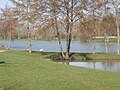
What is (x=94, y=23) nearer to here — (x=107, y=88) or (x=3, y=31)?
(x=3, y=31)

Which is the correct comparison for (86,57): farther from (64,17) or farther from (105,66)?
(105,66)

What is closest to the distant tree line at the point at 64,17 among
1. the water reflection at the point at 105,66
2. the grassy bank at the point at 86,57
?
the grassy bank at the point at 86,57

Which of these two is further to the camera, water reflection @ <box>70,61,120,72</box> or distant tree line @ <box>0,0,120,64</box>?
distant tree line @ <box>0,0,120,64</box>

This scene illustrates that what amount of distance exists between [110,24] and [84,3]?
5.81 m

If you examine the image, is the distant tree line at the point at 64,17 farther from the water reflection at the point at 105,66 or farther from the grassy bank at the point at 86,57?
the water reflection at the point at 105,66

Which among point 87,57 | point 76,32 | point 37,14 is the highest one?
point 37,14

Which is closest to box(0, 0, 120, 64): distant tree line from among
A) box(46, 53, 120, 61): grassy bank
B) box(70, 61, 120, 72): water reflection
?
box(46, 53, 120, 61): grassy bank

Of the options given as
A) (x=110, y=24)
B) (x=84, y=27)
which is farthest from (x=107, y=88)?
(x=110, y=24)

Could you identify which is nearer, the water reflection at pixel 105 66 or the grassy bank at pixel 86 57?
the water reflection at pixel 105 66

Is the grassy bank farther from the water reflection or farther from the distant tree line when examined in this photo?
the water reflection

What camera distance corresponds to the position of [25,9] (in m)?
42.6

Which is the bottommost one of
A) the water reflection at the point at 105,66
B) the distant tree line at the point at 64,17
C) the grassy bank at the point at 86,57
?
the water reflection at the point at 105,66

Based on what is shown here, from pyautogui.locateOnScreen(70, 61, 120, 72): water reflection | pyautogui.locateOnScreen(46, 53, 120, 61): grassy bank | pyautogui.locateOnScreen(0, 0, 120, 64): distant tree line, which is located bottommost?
pyautogui.locateOnScreen(70, 61, 120, 72): water reflection

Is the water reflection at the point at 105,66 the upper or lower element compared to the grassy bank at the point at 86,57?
lower
